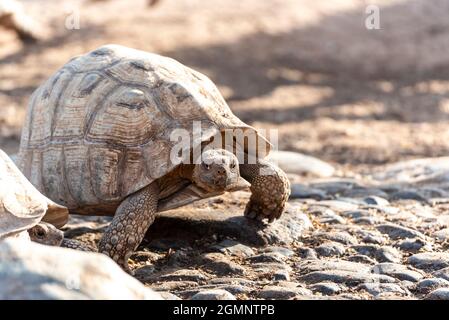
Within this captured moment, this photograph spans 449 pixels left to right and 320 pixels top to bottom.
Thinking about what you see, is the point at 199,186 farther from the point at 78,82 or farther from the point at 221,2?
the point at 221,2

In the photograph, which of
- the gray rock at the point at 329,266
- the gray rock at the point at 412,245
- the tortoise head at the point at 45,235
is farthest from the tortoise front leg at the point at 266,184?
the tortoise head at the point at 45,235

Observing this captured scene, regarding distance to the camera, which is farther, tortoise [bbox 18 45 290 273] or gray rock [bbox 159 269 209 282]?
tortoise [bbox 18 45 290 273]

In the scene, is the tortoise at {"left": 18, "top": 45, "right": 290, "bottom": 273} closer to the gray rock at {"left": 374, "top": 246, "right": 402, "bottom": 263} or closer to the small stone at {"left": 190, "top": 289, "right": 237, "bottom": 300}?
the gray rock at {"left": 374, "top": 246, "right": 402, "bottom": 263}

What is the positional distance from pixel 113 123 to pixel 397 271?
5.64 ft

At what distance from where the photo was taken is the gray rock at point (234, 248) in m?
4.64

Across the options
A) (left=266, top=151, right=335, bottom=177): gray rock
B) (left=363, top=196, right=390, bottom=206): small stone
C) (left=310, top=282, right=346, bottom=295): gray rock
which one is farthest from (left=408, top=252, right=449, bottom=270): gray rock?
(left=266, top=151, right=335, bottom=177): gray rock

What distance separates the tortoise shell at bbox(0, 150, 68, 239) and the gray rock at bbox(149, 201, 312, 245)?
40.7 inches

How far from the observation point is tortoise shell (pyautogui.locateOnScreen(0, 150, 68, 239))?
376 centimetres

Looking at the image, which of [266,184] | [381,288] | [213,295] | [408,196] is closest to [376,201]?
[408,196]

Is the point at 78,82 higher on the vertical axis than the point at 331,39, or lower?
lower

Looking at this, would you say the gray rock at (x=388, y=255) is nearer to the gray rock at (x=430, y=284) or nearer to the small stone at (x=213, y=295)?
the gray rock at (x=430, y=284)

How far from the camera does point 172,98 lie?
4.67 meters

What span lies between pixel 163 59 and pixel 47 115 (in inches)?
29.9
